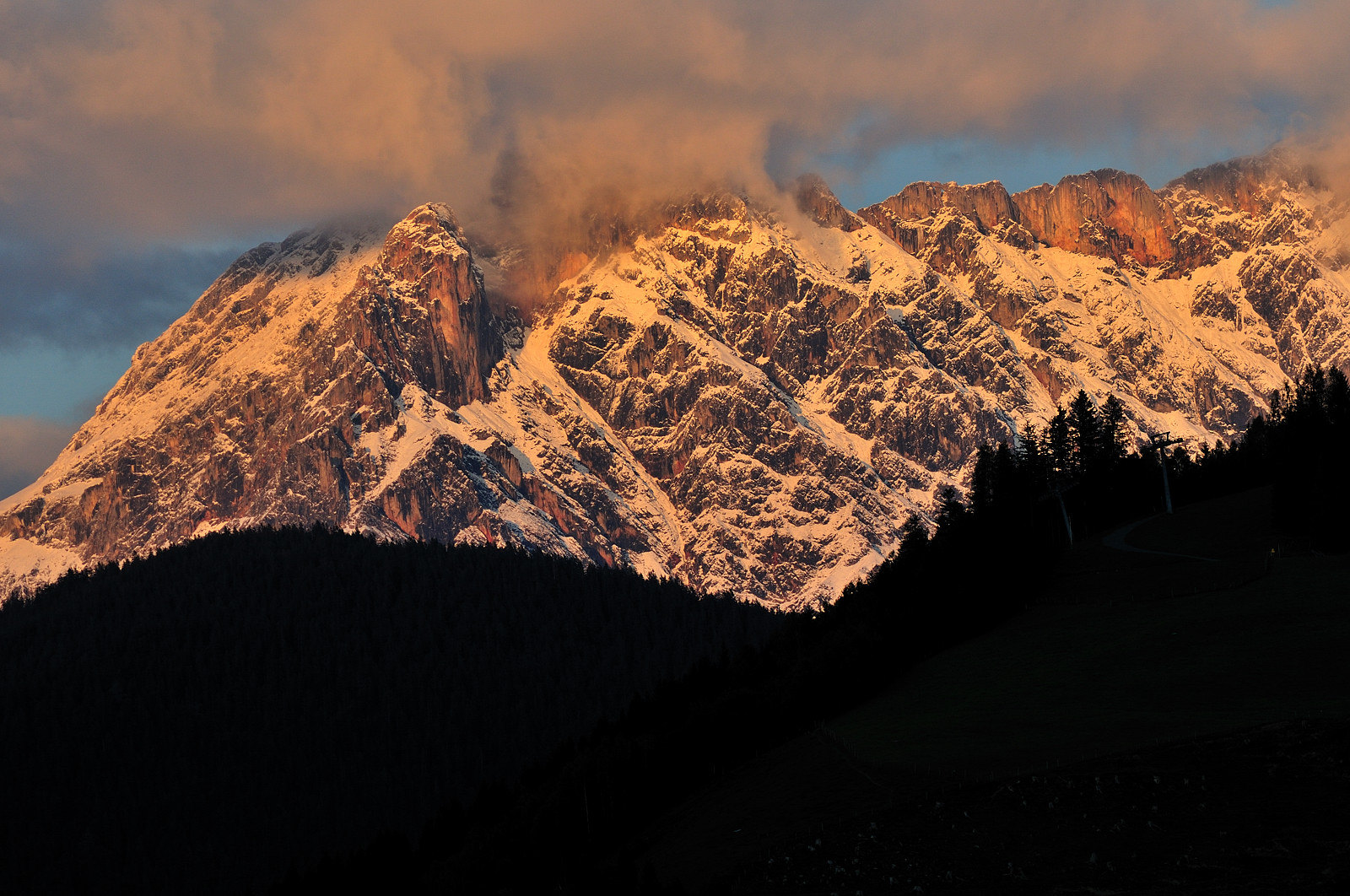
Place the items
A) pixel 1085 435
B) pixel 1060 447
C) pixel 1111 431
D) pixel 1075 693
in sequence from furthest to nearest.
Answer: pixel 1111 431 → pixel 1085 435 → pixel 1060 447 → pixel 1075 693

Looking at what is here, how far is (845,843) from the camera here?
6288 cm

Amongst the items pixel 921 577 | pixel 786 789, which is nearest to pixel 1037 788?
pixel 786 789

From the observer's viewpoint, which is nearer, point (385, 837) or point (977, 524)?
point (977, 524)

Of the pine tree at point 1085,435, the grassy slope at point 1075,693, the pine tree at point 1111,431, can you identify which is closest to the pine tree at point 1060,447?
the pine tree at point 1085,435

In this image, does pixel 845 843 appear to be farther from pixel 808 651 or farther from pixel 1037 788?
pixel 808 651

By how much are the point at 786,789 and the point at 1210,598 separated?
3452cm

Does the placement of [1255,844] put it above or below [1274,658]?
below

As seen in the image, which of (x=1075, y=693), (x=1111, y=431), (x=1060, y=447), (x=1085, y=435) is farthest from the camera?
(x=1111, y=431)

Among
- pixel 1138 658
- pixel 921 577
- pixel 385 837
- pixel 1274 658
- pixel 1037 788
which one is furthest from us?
pixel 385 837

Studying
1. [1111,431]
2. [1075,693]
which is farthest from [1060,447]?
[1075,693]

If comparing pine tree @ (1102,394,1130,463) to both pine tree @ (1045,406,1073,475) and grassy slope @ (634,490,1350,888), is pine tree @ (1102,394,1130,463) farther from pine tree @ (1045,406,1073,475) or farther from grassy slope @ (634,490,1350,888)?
grassy slope @ (634,490,1350,888)

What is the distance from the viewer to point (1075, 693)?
265ft

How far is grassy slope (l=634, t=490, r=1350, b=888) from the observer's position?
227ft

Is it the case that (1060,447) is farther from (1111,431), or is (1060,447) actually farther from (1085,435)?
(1111,431)
